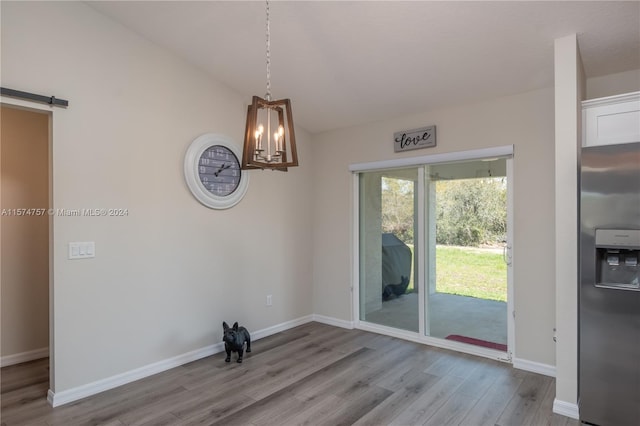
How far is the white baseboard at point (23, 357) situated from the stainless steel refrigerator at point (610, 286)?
15.1 ft

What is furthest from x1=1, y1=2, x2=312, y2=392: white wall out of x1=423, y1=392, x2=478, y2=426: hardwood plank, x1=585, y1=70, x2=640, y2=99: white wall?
x1=585, y1=70, x2=640, y2=99: white wall

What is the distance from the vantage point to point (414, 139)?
3.84 m

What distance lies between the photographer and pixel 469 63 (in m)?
2.93

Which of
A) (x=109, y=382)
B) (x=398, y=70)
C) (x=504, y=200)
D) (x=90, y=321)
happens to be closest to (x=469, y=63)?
(x=398, y=70)

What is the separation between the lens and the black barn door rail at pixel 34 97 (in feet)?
7.81

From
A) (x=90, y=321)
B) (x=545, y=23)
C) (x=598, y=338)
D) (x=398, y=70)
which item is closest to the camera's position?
(x=598, y=338)

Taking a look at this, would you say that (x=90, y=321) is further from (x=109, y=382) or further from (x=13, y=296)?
(x=13, y=296)

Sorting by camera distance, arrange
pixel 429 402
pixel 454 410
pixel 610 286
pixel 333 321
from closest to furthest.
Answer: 1. pixel 610 286
2. pixel 454 410
3. pixel 429 402
4. pixel 333 321

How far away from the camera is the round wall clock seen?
3.40 meters

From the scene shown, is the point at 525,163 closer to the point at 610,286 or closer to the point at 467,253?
the point at 467,253

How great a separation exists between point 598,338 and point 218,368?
9.60 feet

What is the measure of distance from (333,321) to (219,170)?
7.82ft

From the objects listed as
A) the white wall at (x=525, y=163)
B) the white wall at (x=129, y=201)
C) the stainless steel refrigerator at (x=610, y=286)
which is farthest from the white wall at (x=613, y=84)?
the white wall at (x=129, y=201)

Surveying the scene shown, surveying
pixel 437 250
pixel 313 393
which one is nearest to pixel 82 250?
pixel 313 393
